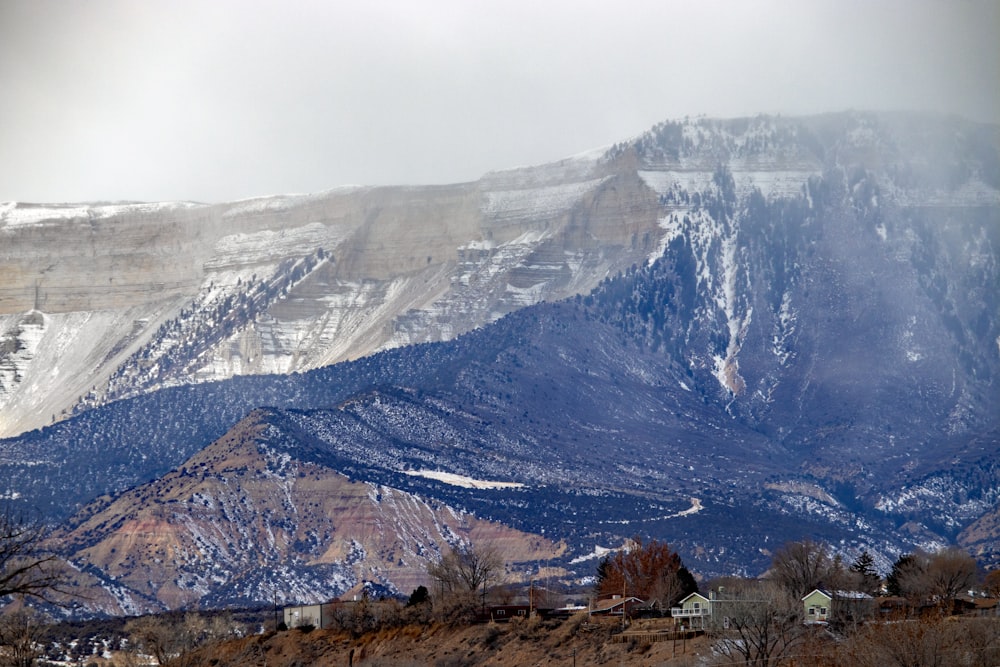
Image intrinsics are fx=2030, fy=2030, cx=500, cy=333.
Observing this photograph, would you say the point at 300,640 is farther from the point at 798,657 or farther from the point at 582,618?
the point at 798,657

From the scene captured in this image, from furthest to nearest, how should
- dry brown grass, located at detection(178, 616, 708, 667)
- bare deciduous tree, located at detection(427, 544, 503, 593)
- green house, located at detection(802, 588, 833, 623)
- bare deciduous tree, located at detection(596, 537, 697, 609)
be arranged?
bare deciduous tree, located at detection(427, 544, 503, 593) → bare deciduous tree, located at detection(596, 537, 697, 609) → green house, located at detection(802, 588, 833, 623) → dry brown grass, located at detection(178, 616, 708, 667)

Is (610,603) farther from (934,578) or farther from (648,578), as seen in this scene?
(934,578)

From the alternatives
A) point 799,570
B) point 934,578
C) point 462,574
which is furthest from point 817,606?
point 462,574

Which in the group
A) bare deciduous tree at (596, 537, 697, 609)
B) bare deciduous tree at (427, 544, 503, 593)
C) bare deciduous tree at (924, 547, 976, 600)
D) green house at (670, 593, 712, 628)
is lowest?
bare deciduous tree at (427, 544, 503, 593)

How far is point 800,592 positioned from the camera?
450 ft

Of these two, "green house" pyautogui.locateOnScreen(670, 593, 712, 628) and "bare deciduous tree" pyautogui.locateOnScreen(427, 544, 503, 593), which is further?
"bare deciduous tree" pyautogui.locateOnScreen(427, 544, 503, 593)

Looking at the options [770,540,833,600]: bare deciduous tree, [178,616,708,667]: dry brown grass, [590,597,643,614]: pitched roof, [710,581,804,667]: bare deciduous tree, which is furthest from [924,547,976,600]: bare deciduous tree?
[178,616,708,667]: dry brown grass

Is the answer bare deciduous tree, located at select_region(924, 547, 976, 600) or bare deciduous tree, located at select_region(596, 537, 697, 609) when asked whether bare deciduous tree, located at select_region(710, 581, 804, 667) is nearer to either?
bare deciduous tree, located at select_region(924, 547, 976, 600)

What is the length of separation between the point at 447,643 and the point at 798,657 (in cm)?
4361

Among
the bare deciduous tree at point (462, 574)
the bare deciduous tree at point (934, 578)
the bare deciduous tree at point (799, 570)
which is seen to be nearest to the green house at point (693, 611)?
the bare deciduous tree at point (799, 570)

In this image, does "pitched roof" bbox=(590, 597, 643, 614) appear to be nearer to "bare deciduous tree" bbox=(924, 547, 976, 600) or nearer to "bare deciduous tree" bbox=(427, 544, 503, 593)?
"bare deciduous tree" bbox=(427, 544, 503, 593)

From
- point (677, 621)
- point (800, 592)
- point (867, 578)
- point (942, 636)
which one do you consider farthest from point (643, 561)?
point (942, 636)

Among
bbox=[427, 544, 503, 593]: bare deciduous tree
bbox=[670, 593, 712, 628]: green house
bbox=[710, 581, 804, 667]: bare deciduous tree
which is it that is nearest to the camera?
bbox=[710, 581, 804, 667]: bare deciduous tree

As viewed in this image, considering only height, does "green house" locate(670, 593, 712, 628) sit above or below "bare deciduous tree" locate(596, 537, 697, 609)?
above
